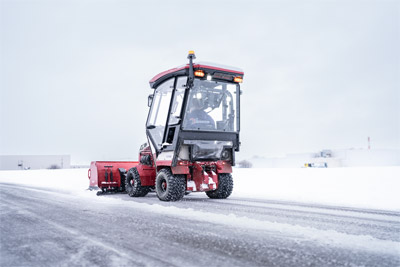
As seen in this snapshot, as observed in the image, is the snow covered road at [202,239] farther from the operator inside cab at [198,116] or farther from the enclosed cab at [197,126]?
the operator inside cab at [198,116]

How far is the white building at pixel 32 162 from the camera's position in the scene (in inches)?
2999

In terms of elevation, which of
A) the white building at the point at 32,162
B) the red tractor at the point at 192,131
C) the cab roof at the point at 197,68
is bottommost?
the white building at the point at 32,162

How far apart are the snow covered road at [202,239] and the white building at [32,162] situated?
78186mm

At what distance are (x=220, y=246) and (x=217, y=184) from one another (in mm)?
5014

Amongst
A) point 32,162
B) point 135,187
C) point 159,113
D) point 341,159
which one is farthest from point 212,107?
point 32,162

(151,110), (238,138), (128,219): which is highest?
(151,110)

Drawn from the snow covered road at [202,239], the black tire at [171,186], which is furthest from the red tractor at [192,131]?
the snow covered road at [202,239]

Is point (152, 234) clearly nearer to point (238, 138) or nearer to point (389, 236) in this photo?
point (389, 236)

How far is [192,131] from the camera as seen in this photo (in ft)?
25.9

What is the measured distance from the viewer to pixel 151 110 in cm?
898

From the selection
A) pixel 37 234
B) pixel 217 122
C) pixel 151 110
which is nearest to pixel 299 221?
pixel 37 234

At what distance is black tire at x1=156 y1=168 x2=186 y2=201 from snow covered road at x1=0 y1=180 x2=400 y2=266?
6.41 ft

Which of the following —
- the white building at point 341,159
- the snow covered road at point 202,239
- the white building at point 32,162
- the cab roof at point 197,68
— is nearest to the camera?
the snow covered road at point 202,239

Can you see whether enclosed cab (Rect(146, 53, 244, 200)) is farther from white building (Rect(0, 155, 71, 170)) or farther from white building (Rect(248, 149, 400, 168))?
white building (Rect(0, 155, 71, 170))
